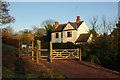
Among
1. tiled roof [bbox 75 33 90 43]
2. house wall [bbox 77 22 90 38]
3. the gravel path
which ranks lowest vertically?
the gravel path

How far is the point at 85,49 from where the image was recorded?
94.4ft

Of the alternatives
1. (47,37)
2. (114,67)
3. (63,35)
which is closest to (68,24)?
(63,35)

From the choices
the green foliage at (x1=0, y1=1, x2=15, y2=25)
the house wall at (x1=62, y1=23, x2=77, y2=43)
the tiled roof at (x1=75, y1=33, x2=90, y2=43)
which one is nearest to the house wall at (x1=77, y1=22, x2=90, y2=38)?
the tiled roof at (x1=75, y1=33, x2=90, y2=43)

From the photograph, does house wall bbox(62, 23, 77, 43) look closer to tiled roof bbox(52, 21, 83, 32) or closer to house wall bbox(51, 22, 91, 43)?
house wall bbox(51, 22, 91, 43)

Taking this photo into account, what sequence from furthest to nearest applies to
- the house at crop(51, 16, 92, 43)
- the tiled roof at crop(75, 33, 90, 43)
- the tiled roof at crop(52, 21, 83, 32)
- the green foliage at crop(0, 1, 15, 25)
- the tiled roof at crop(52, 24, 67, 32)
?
the tiled roof at crop(52, 24, 67, 32) < the tiled roof at crop(52, 21, 83, 32) < the house at crop(51, 16, 92, 43) < the tiled roof at crop(75, 33, 90, 43) < the green foliage at crop(0, 1, 15, 25)

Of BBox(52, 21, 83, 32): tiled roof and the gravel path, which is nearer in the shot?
the gravel path

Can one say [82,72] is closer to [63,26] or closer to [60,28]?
[63,26]

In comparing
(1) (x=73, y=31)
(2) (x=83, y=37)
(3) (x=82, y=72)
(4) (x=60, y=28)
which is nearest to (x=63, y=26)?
(4) (x=60, y=28)

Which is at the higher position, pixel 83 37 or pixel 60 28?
pixel 60 28

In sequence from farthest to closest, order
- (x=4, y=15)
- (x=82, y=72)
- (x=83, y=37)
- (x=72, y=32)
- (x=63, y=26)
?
(x=63, y=26) → (x=72, y=32) → (x=83, y=37) → (x=4, y=15) → (x=82, y=72)

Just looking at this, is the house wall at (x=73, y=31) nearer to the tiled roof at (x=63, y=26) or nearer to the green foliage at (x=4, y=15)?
the tiled roof at (x=63, y=26)

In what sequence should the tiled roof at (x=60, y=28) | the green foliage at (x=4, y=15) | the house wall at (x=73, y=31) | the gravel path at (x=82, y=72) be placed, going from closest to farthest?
the gravel path at (x=82, y=72) → the green foliage at (x=4, y=15) → the house wall at (x=73, y=31) → the tiled roof at (x=60, y=28)

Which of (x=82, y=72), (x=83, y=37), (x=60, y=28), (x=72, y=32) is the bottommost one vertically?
(x=82, y=72)

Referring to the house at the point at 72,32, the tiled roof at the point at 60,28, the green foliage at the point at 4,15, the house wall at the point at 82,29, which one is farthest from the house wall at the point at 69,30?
the green foliage at the point at 4,15
